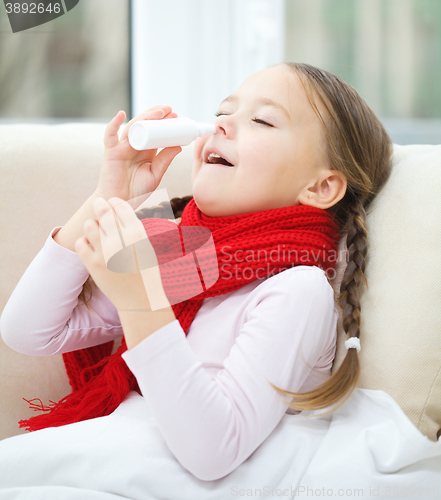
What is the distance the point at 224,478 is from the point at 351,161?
56cm

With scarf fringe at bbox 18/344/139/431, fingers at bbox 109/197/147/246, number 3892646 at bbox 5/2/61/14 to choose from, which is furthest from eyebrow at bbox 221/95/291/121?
number 3892646 at bbox 5/2/61/14

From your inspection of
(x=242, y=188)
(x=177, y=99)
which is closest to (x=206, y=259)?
(x=242, y=188)

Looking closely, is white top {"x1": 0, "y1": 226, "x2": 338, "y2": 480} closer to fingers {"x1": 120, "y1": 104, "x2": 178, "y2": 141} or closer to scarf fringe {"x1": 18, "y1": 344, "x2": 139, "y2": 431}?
scarf fringe {"x1": 18, "y1": 344, "x2": 139, "y2": 431}

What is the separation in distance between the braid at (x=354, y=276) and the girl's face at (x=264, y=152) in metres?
0.10

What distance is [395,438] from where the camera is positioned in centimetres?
57

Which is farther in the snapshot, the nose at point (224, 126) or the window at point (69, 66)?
the window at point (69, 66)

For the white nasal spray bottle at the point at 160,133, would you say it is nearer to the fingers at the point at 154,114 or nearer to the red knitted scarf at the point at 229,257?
the fingers at the point at 154,114

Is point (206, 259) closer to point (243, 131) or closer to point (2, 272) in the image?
point (243, 131)

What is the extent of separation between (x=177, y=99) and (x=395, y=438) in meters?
1.40

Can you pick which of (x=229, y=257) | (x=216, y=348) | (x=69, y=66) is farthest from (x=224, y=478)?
(x=69, y=66)

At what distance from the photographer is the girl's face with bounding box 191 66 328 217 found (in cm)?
74

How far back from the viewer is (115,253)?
55cm

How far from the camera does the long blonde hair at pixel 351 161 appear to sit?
0.71 metres

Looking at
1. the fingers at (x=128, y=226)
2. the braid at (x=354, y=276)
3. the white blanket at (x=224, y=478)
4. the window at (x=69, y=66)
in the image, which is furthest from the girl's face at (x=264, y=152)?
the window at (x=69, y=66)
